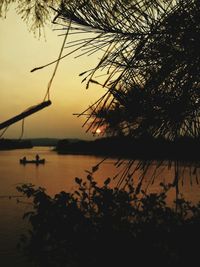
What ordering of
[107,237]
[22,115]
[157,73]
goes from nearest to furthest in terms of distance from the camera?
[22,115] < [157,73] < [107,237]

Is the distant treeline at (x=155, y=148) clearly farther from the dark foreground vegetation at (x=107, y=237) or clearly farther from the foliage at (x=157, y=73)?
the dark foreground vegetation at (x=107, y=237)

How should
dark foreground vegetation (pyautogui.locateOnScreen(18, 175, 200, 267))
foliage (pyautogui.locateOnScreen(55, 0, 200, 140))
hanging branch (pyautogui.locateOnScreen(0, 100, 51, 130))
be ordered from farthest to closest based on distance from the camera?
dark foreground vegetation (pyautogui.locateOnScreen(18, 175, 200, 267)) < foliage (pyautogui.locateOnScreen(55, 0, 200, 140)) < hanging branch (pyautogui.locateOnScreen(0, 100, 51, 130))

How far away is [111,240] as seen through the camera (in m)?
3.88

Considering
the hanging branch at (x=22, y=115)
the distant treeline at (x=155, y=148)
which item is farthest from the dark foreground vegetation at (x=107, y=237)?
the hanging branch at (x=22, y=115)

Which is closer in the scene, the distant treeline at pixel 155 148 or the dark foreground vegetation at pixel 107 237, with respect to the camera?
the distant treeline at pixel 155 148

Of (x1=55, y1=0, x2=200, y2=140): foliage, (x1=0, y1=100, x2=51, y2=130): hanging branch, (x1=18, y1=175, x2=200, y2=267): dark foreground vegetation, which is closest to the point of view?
(x1=0, y1=100, x2=51, y2=130): hanging branch

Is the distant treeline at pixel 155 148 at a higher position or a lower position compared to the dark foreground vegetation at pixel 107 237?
higher

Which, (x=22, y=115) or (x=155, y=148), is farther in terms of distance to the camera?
(x=155, y=148)

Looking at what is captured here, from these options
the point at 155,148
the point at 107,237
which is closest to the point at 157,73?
the point at 155,148

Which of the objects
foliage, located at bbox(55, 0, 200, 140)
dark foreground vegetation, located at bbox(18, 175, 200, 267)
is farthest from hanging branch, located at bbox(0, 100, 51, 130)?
dark foreground vegetation, located at bbox(18, 175, 200, 267)

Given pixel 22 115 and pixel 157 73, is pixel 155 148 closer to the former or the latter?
pixel 157 73

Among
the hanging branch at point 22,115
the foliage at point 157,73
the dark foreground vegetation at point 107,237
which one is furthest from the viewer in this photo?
the dark foreground vegetation at point 107,237

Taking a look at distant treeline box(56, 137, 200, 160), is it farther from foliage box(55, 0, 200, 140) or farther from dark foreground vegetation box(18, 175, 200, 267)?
dark foreground vegetation box(18, 175, 200, 267)

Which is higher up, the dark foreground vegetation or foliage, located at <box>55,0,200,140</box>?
foliage, located at <box>55,0,200,140</box>
